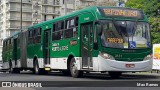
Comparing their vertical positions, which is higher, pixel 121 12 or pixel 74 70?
pixel 121 12

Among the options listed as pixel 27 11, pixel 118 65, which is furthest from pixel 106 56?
pixel 27 11

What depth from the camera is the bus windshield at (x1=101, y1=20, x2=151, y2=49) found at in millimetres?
17125

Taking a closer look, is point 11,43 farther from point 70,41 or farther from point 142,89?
point 142,89

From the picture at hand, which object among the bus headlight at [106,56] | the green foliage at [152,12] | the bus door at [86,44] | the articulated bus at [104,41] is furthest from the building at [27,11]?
the bus headlight at [106,56]

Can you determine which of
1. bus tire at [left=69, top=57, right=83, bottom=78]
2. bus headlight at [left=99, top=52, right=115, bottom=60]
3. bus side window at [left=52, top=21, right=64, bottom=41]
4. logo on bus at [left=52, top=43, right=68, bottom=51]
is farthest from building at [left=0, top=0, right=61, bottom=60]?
bus headlight at [left=99, top=52, right=115, bottom=60]

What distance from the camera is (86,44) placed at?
18.3 metres

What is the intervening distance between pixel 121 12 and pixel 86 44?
2180mm

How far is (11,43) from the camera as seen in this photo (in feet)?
113

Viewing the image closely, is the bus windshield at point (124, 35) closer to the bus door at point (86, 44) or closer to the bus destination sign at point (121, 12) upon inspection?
the bus destination sign at point (121, 12)

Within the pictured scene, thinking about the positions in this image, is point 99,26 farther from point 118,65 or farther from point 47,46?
point 47,46

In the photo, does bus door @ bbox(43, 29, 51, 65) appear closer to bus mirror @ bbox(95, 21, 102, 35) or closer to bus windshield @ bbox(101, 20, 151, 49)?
bus mirror @ bbox(95, 21, 102, 35)

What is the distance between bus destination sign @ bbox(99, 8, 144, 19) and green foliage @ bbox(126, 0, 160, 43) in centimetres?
3441

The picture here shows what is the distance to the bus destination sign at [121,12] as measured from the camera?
1772cm

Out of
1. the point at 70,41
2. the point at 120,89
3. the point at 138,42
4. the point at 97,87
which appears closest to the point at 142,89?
the point at 120,89
